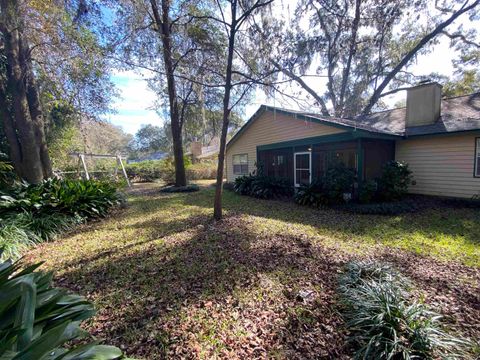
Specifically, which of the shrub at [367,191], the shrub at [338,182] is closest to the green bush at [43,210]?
the shrub at [338,182]

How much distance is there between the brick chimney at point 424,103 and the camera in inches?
331

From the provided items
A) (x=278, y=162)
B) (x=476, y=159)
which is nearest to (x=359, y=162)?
(x=476, y=159)

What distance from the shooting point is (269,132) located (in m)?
11.3

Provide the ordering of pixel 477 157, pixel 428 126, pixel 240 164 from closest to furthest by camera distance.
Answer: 1. pixel 477 157
2. pixel 428 126
3. pixel 240 164

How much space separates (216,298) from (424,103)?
10421 millimetres

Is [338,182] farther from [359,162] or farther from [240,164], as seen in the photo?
[240,164]

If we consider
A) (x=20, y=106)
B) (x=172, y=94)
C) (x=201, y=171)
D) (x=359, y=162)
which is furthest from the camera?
(x=201, y=171)

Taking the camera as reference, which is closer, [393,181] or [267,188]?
[393,181]

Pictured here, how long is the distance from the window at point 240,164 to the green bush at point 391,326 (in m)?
11.2

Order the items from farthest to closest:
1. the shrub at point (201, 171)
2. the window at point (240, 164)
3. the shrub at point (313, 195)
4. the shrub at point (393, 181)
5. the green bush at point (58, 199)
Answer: the shrub at point (201, 171)
the window at point (240, 164)
the shrub at point (313, 195)
the shrub at point (393, 181)
the green bush at point (58, 199)

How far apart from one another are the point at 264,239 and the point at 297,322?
2.25 m

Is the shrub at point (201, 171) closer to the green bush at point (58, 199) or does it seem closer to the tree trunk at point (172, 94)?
the tree trunk at point (172, 94)

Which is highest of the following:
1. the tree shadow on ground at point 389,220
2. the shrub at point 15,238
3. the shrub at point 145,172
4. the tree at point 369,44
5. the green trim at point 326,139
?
the tree at point 369,44

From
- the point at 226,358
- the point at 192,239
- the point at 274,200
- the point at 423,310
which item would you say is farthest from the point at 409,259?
the point at 274,200
